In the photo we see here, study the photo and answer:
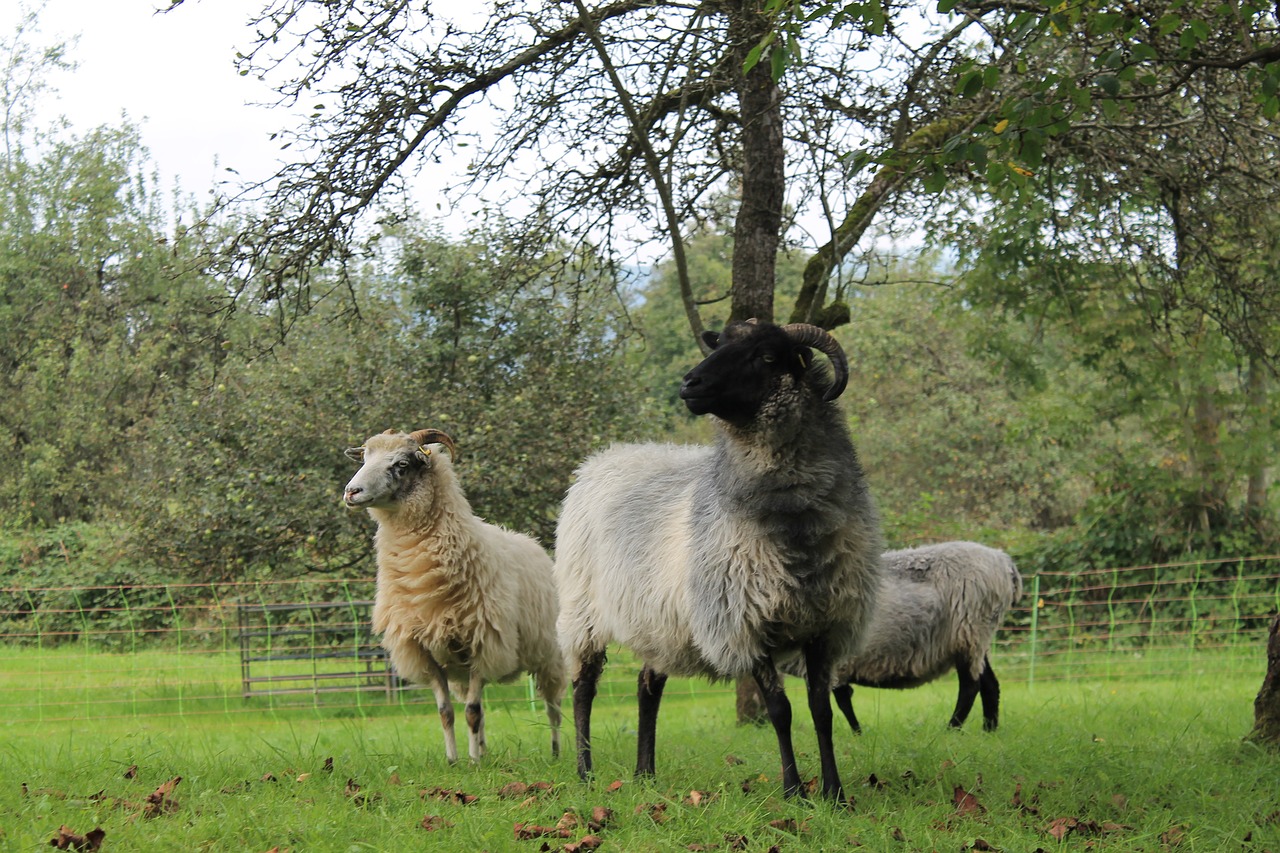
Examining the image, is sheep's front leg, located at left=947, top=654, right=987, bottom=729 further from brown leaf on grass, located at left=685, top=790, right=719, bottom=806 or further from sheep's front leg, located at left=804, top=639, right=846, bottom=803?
brown leaf on grass, located at left=685, top=790, right=719, bottom=806

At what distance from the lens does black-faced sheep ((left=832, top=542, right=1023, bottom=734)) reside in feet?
25.7

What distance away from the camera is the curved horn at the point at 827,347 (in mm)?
4953

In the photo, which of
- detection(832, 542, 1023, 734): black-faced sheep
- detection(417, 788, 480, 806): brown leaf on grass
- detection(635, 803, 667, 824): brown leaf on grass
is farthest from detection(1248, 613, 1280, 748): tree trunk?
detection(417, 788, 480, 806): brown leaf on grass

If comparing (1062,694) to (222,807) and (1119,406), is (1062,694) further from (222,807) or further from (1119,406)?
(222,807)

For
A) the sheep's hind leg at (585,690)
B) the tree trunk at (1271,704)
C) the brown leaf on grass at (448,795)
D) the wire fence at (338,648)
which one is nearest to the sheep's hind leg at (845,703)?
the sheep's hind leg at (585,690)

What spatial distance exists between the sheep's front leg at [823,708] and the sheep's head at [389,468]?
114 inches

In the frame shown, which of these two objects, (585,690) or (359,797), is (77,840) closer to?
(359,797)

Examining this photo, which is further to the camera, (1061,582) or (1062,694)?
(1061,582)

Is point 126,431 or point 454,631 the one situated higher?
point 126,431

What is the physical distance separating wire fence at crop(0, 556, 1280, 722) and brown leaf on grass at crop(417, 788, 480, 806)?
21.2ft

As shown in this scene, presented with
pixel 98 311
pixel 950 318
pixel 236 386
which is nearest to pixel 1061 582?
pixel 950 318

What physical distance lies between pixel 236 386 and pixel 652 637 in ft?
32.9

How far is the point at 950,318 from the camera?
15.0 metres

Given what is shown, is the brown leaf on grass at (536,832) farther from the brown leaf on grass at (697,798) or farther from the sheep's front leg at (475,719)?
the sheep's front leg at (475,719)
